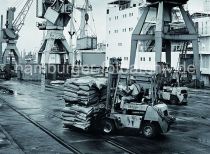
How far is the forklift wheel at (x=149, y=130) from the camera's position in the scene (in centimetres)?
1279

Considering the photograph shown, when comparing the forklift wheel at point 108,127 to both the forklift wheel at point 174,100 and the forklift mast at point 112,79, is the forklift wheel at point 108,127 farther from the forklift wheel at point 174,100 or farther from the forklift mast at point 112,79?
the forklift wheel at point 174,100

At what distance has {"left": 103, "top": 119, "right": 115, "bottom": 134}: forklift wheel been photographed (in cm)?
1338

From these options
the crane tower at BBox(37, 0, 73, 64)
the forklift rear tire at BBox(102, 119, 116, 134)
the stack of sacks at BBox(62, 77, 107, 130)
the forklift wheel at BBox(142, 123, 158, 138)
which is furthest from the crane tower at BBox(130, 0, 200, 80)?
the forklift wheel at BBox(142, 123, 158, 138)

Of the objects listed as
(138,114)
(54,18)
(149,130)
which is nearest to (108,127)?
(138,114)

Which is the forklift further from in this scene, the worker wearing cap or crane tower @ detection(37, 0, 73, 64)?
crane tower @ detection(37, 0, 73, 64)

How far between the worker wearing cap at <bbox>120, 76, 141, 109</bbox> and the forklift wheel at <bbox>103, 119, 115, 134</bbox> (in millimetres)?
845

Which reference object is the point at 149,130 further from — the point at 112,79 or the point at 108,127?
the point at 112,79

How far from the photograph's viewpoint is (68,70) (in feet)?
170

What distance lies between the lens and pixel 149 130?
12.9m

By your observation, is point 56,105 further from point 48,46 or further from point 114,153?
point 48,46

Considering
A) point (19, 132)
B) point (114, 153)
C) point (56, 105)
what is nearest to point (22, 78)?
point (56, 105)

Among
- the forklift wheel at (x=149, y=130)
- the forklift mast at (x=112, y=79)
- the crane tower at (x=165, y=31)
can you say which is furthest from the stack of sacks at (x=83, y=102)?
the crane tower at (x=165, y=31)

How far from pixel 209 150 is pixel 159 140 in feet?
6.72

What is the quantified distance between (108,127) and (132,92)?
1.77 m
